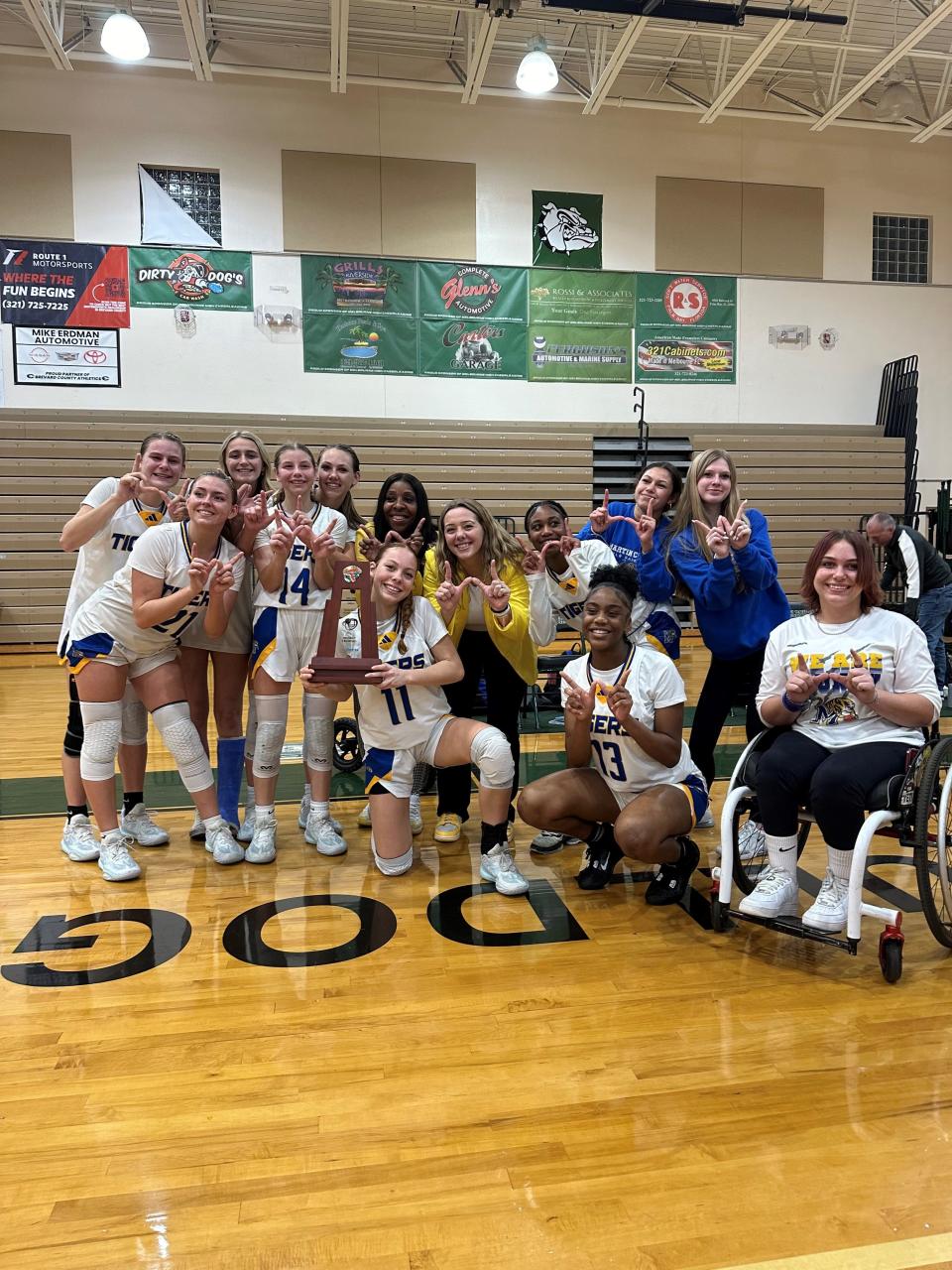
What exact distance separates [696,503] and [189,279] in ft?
27.9

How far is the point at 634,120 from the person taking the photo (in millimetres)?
10375

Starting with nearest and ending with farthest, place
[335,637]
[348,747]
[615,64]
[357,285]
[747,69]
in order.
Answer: [335,637] < [348,747] < [615,64] < [747,69] < [357,285]

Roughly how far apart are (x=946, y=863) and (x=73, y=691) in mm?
2955

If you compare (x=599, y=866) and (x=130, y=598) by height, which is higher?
(x=130, y=598)

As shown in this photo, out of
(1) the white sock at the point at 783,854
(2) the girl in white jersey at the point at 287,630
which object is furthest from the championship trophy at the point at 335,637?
(1) the white sock at the point at 783,854

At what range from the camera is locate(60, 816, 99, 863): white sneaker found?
10.2 ft

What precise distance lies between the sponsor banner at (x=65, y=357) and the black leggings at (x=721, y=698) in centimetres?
860

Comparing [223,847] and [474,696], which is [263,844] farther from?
[474,696]

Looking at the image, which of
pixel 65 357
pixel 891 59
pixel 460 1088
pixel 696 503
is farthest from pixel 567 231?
pixel 460 1088

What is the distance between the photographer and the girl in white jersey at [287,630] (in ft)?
10.1

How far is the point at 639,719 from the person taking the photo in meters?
2.71

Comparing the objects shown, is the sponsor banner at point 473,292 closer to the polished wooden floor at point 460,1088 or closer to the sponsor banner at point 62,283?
the sponsor banner at point 62,283

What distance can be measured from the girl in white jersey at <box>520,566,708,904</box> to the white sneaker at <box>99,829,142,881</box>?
137cm

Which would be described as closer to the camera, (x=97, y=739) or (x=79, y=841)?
(x=97, y=739)
